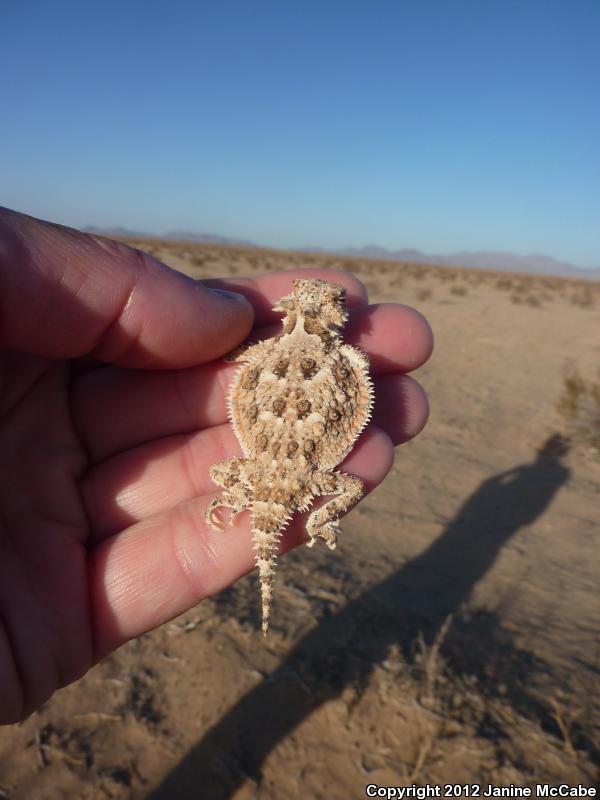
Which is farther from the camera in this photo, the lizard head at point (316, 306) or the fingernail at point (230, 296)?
the lizard head at point (316, 306)

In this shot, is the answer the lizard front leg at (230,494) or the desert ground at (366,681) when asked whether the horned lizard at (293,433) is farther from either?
the desert ground at (366,681)

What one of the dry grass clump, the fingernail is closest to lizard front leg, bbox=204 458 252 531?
the fingernail

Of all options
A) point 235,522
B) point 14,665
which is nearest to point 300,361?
point 235,522

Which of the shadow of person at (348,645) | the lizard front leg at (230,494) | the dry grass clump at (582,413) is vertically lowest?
the shadow of person at (348,645)

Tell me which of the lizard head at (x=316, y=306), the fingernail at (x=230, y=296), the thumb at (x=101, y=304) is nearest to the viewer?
the thumb at (x=101, y=304)

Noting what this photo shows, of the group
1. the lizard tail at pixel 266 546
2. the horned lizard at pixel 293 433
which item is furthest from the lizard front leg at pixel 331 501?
the lizard tail at pixel 266 546
